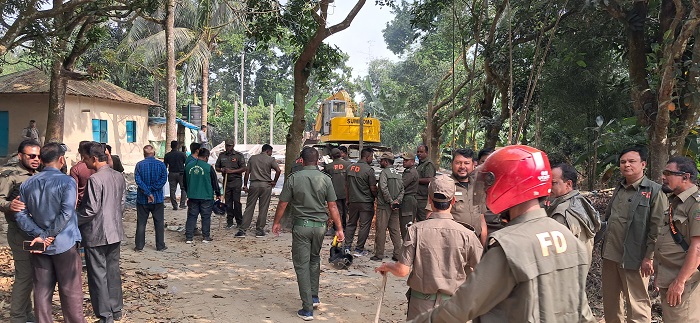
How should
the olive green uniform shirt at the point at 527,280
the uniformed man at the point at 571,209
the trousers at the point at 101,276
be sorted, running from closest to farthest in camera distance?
the olive green uniform shirt at the point at 527,280
the uniformed man at the point at 571,209
the trousers at the point at 101,276

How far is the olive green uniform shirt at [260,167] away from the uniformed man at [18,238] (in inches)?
211

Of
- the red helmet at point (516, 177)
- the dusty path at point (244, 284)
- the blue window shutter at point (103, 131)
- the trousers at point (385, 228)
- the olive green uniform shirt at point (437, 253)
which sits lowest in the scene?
the dusty path at point (244, 284)

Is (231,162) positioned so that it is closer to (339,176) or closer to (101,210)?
(339,176)

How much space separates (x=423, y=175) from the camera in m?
8.45

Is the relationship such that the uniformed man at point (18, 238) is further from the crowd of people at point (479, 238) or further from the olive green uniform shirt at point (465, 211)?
the olive green uniform shirt at point (465, 211)

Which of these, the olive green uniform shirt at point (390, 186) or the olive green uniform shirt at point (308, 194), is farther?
the olive green uniform shirt at point (390, 186)

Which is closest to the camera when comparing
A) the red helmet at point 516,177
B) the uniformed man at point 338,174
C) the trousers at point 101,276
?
the red helmet at point 516,177

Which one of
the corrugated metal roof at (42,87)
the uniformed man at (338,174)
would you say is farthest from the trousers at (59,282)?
the corrugated metal roof at (42,87)

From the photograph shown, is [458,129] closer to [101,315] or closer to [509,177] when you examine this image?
[101,315]

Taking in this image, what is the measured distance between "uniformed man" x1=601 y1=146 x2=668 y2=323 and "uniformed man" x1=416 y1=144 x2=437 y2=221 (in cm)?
375

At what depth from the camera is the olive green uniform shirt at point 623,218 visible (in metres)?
4.43

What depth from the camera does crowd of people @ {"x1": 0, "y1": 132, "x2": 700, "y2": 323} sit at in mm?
1989

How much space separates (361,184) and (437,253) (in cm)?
510

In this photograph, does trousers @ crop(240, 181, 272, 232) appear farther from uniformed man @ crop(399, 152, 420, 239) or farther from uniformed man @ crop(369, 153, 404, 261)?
uniformed man @ crop(399, 152, 420, 239)
